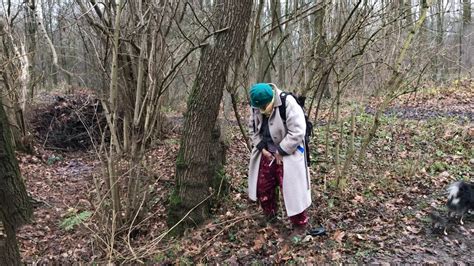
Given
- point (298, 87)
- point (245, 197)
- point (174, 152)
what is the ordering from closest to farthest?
1. point (245, 197)
2. point (298, 87)
3. point (174, 152)

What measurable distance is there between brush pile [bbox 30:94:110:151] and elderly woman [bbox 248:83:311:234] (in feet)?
24.7

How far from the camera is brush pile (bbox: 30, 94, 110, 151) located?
11648 millimetres

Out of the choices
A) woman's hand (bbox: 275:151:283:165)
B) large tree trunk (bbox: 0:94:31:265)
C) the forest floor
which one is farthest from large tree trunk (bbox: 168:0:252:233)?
large tree trunk (bbox: 0:94:31:265)

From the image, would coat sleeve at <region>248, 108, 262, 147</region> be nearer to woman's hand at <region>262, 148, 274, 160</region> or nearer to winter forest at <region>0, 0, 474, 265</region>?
winter forest at <region>0, 0, 474, 265</region>

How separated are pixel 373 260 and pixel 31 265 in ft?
14.2

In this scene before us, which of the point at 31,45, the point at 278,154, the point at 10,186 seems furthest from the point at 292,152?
the point at 31,45

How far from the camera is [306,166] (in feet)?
16.1

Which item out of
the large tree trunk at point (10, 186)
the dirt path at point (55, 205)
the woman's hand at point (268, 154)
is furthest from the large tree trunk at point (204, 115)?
the large tree trunk at point (10, 186)

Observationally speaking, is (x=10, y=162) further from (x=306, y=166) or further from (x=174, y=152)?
(x=306, y=166)

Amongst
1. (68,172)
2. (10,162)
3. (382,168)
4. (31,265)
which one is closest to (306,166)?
(382,168)

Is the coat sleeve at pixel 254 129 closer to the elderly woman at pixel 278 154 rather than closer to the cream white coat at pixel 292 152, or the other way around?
the elderly woman at pixel 278 154

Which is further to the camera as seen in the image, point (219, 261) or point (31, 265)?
point (31, 265)

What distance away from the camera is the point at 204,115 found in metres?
5.23

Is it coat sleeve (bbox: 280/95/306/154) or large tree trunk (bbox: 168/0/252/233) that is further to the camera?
large tree trunk (bbox: 168/0/252/233)
